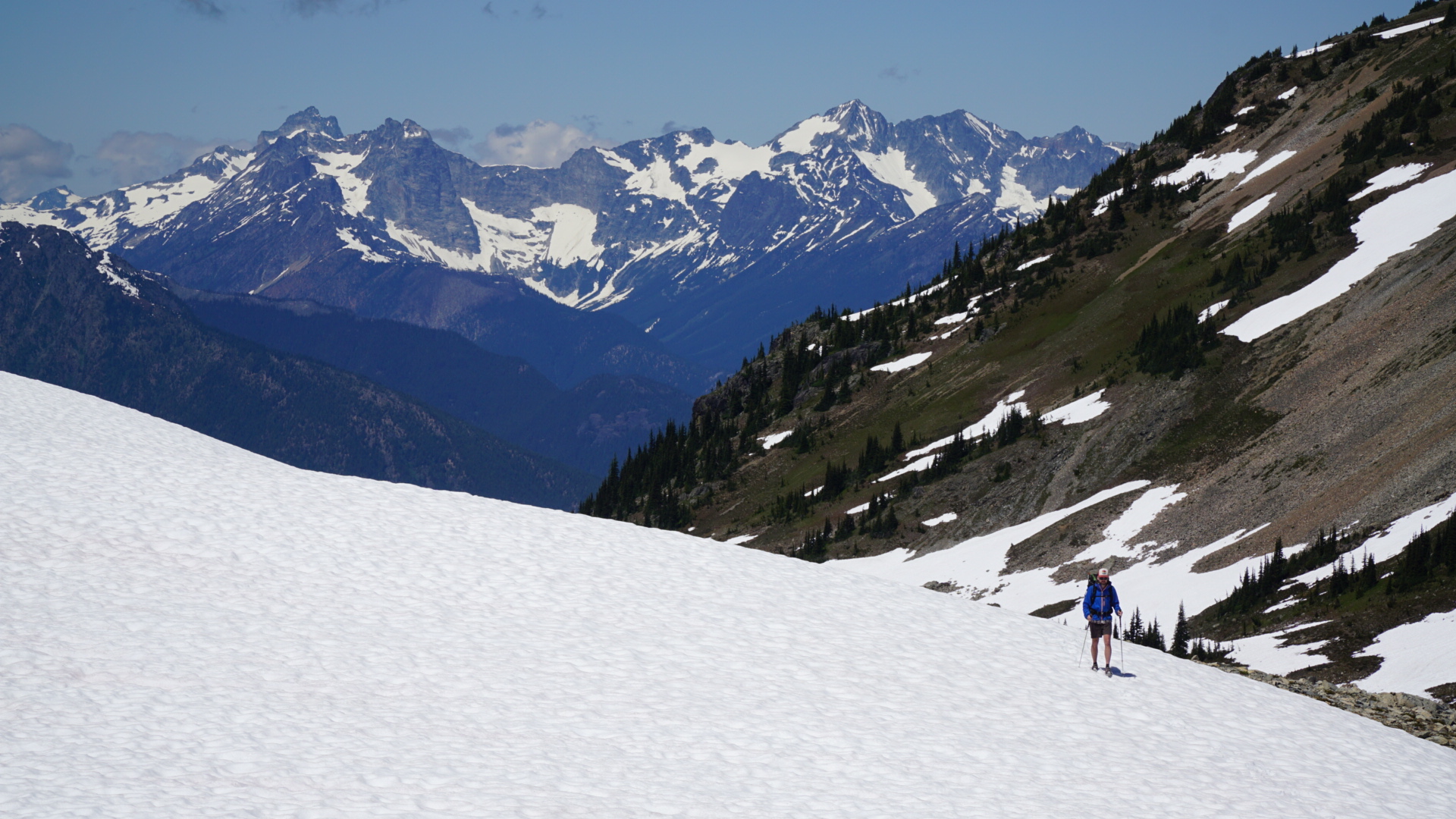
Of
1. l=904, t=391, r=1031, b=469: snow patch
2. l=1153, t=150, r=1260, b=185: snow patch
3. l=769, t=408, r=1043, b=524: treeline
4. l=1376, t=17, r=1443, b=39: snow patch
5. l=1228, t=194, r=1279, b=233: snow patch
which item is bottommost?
l=769, t=408, r=1043, b=524: treeline

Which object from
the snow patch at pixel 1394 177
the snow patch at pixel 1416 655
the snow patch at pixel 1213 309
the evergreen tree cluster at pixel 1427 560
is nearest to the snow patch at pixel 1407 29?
the snow patch at pixel 1394 177

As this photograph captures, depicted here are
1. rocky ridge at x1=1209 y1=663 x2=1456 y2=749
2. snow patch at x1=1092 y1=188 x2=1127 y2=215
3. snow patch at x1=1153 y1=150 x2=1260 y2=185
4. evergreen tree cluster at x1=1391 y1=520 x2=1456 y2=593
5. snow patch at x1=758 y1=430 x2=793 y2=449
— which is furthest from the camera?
snow patch at x1=1092 y1=188 x2=1127 y2=215

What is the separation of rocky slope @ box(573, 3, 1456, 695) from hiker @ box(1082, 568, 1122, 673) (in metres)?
14.6

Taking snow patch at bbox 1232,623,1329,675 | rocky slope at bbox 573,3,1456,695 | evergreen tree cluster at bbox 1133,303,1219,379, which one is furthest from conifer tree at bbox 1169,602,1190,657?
evergreen tree cluster at bbox 1133,303,1219,379

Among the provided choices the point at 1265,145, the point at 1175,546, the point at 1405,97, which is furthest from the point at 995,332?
the point at 1175,546

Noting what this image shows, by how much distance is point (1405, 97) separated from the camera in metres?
117

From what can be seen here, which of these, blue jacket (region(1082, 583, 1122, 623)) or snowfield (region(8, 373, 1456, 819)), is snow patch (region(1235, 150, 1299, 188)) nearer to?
snowfield (region(8, 373, 1456, 819))

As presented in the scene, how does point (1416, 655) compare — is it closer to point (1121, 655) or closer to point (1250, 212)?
point (1121, 655)

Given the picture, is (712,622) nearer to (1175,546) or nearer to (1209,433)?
(1175,546)

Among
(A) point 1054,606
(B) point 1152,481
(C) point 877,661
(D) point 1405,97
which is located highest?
(D) point 1405,97

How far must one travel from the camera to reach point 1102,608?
96.6 ft

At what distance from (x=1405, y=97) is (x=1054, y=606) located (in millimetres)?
83341

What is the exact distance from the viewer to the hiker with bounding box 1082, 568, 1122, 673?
2927cm

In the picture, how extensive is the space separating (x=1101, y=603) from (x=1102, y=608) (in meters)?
0.15
